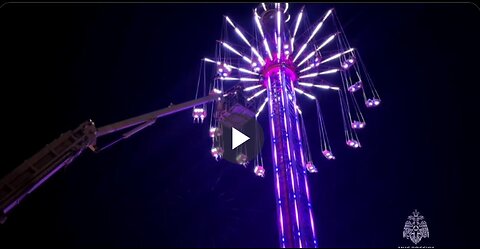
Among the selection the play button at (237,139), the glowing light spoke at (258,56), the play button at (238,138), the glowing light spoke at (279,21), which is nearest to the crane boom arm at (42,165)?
the play button at (238,138)

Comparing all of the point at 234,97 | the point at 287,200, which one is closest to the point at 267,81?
the point at 234,97

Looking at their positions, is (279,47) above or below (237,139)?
above

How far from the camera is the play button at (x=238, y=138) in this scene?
1078 centimetres

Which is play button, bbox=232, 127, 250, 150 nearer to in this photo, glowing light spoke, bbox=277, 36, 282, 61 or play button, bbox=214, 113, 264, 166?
play button, bbox=214, 113, 264, 166

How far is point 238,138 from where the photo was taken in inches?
460

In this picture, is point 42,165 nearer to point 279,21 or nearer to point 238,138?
point 238,138

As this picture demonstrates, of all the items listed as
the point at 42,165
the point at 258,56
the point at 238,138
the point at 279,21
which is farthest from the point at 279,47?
the point at 42,165

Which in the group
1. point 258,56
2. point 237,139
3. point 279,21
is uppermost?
point 279,21

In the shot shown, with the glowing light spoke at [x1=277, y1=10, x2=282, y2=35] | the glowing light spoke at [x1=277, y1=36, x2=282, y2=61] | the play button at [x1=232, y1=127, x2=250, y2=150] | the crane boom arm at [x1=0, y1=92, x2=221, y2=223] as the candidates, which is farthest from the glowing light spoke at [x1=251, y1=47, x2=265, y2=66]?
the crane boom arm at [x1=0, y1=92, x2=221, y2=223]

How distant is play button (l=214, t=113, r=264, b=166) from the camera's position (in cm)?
1078

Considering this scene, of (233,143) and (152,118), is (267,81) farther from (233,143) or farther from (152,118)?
(152,118)

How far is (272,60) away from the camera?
12711mm

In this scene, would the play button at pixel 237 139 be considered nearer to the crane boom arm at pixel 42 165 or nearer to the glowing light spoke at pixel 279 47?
the glowing light spoke at pixel 279 47

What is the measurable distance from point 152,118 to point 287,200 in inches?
166
